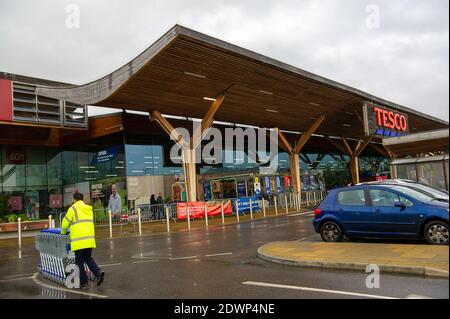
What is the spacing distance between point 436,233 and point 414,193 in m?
1.10

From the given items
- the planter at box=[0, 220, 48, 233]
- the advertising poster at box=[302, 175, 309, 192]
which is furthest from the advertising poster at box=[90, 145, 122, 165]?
the advertising poster at box=[302, 175, 309, 192]

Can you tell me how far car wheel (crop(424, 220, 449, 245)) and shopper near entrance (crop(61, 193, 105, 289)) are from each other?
6.84 meters

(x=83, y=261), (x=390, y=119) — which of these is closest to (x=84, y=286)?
(x=83, y=261)

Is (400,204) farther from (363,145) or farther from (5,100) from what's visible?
(363,145)

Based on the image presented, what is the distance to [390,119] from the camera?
32406 mm

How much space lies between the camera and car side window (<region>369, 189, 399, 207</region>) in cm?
1004

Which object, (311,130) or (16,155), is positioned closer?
(16,155)

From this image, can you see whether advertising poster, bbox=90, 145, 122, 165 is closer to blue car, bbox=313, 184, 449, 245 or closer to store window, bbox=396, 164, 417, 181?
blue car, bbox=313, 184, 449, 245

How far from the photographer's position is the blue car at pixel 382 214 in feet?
30.7

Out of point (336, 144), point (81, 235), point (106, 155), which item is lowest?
point (81, 235)

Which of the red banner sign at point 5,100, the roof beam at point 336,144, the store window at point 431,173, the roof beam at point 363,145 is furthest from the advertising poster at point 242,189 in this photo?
the store window at point 431,173

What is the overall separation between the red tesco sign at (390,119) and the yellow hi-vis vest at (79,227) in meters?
26.3

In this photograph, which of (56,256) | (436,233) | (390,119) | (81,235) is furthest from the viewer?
(390,119)
